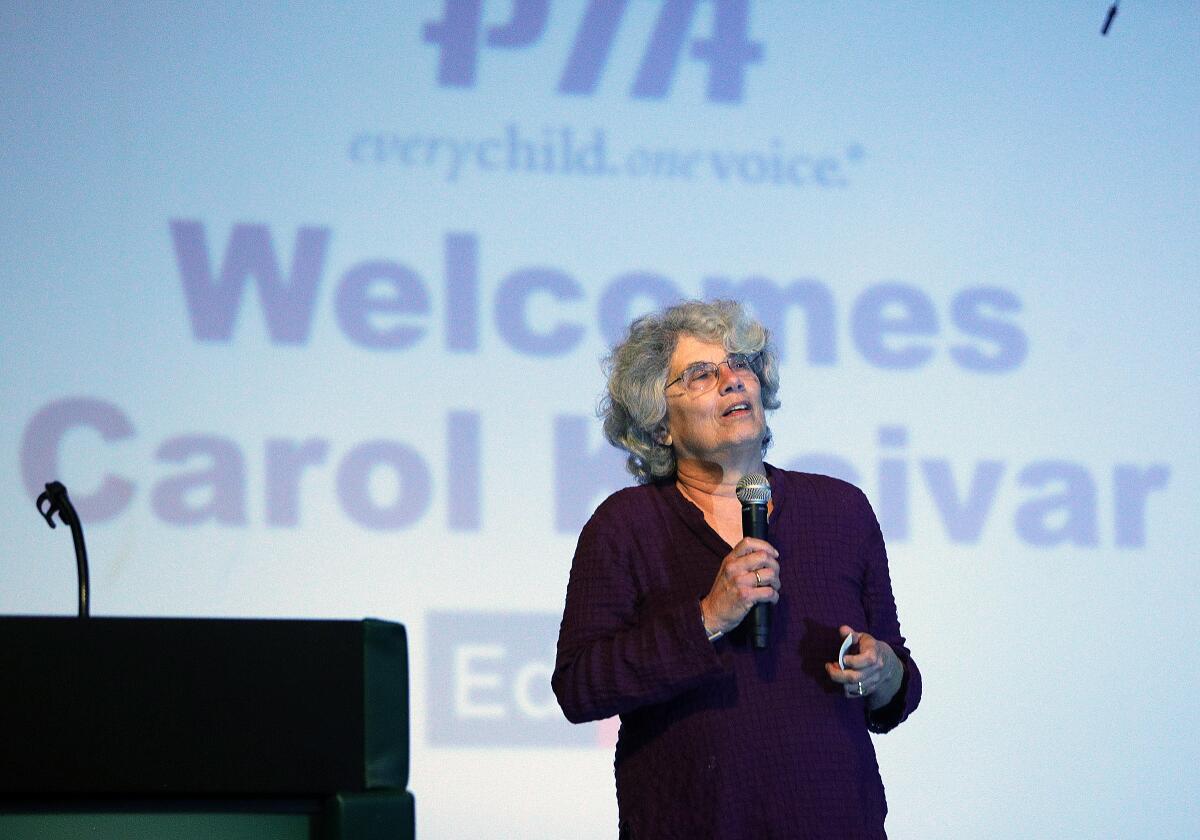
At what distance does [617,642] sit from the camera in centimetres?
181

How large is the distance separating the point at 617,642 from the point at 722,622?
14 cm

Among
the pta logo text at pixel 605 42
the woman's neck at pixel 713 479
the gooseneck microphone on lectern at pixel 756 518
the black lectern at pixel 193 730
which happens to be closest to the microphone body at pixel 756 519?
the gooseneck microphone on lectern at pixel 756 518

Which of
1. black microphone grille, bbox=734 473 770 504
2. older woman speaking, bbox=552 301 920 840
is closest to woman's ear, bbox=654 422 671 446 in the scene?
older woman speaking, bbox=552 301 920 840

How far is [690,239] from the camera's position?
3535mm

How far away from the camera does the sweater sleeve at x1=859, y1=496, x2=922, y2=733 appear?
1938 mm

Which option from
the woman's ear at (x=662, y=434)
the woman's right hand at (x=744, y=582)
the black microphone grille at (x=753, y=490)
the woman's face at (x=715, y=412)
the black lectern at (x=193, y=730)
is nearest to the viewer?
the black lectern at (x=193, y=730)

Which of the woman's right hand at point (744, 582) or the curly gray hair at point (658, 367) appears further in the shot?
the curly gray hair at point (658, 367)

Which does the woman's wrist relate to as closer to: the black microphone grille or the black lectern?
the black microphone grille

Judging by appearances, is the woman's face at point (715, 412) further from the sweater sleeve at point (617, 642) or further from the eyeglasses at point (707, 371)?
the sweater sleeve at point (617, 642)

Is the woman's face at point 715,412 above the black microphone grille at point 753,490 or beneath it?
above

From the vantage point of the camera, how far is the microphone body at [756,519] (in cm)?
179

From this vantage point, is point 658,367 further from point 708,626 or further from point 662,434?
point 708,626

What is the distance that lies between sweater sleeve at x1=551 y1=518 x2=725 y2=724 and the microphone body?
0.06m

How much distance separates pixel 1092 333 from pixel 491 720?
1.80 meters
